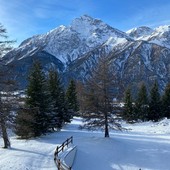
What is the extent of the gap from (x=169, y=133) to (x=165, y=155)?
59.9 feet

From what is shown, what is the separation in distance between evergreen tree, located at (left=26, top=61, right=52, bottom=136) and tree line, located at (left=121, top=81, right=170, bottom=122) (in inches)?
1322

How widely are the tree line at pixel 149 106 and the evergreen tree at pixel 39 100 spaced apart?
3359 cm

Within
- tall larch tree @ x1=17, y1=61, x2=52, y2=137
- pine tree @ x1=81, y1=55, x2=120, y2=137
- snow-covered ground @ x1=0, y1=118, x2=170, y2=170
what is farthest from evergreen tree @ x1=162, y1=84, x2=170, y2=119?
tall larch tree @ x1=17, y1=61, x2=52, y2=137

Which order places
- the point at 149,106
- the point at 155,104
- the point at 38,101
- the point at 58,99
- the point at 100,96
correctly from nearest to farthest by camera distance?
the point at 100,96 < the point at 38,101 < the point at 58,99 < the point at 155,104 < the point at 149,106

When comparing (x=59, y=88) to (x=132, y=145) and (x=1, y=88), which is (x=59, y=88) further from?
(x=1, y=88)

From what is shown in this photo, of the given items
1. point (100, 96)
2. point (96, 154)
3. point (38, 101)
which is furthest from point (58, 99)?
point (96, 154)

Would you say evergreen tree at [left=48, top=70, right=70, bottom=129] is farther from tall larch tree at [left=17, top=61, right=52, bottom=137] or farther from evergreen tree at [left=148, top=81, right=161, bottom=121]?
evergreen tree at [left=148, top=81, right=161, bottom=121]

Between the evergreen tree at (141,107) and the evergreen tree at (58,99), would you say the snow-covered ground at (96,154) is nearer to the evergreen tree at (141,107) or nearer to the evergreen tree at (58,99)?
the evergreen tree at (58,99)

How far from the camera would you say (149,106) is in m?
74.4

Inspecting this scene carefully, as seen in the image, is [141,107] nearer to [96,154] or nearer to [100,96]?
[100,96]

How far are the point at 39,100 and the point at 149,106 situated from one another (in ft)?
129

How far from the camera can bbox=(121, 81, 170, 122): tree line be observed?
73.9 meters

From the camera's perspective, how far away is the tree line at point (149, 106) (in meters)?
73.9

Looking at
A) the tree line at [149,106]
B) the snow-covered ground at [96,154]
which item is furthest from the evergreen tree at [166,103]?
the snow-covered ground at [96,154]
